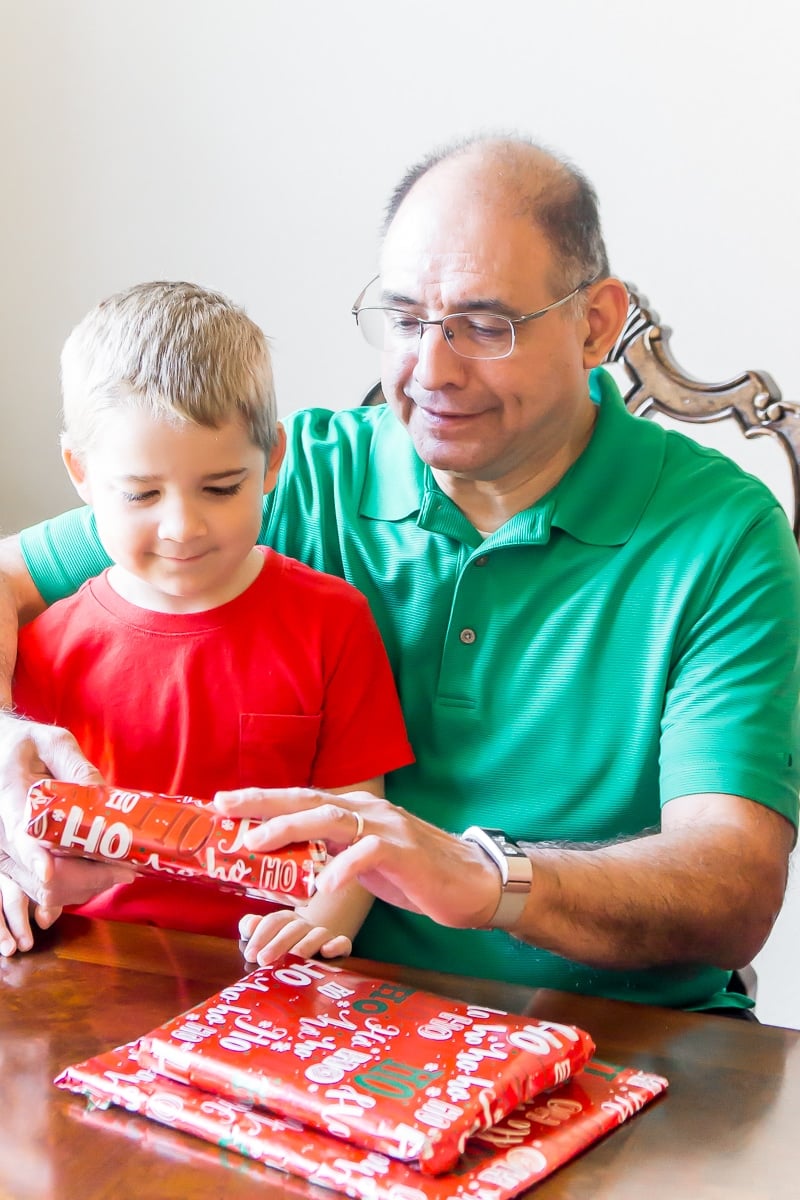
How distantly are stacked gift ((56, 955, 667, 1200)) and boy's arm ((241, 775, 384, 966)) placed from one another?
Result: 120mm

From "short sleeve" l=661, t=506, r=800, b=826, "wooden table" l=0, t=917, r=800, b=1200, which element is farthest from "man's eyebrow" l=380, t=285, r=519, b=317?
"wooden table" l=0, t=917, r=800, b=1200

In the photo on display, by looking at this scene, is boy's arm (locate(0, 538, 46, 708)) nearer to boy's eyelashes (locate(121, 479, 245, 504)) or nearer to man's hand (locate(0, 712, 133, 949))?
man's hand (locate(0, 712, 133, 949))

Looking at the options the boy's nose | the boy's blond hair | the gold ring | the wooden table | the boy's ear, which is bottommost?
the wooden table

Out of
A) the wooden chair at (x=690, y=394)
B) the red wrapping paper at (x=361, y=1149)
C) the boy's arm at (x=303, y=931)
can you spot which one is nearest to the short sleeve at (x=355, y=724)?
the boy's arm at (x=303, y=931)

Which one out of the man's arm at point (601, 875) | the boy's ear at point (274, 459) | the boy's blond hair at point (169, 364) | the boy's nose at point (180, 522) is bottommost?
the man's arm at point (601, 875)

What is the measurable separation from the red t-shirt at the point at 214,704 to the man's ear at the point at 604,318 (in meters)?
0.48

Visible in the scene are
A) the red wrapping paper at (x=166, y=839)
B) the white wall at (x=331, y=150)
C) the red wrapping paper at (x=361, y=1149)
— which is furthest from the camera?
the white wall at (x=331, y=150)

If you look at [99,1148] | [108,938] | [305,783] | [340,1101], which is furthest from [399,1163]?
[305,783]

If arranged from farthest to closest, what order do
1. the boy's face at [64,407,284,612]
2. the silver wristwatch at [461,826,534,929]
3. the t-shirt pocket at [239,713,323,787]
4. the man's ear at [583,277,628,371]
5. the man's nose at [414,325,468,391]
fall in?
the man's ear at [583,277,628,371] → the man's nose at [414,325,468,391] → the t-shirt pocket at [239,713,323,787] → the boy's face at [64,407,284,612] → the silver wristwatch at [461,826,534,929]

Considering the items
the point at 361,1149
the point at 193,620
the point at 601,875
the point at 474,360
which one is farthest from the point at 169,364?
the point at 361,1149

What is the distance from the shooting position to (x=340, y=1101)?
34.5 inches

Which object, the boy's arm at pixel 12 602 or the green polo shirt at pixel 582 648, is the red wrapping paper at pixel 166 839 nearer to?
the boy's arm at pixel 12 602

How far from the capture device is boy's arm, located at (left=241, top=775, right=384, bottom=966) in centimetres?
117

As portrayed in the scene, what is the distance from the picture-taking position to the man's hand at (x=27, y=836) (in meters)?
1.13
